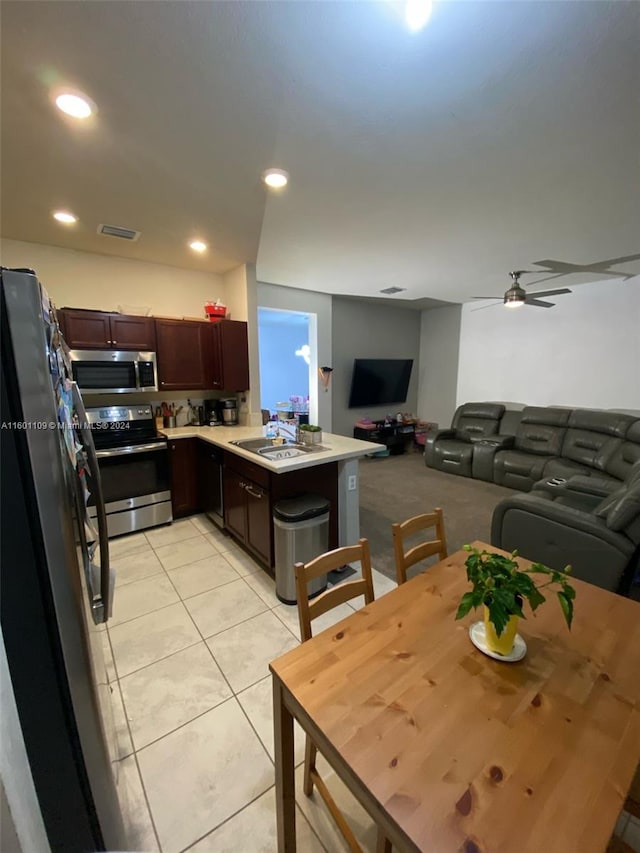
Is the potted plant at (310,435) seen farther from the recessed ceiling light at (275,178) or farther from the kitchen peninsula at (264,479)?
the recessed ceiling light at (275,178)

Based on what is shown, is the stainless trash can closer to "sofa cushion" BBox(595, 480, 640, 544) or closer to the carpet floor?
the carpet floor

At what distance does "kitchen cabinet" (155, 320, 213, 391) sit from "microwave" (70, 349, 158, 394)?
0.13 metres

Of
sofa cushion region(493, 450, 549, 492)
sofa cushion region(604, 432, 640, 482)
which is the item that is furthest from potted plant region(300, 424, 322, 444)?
sofa cushion region(604, 432, 640, 482)

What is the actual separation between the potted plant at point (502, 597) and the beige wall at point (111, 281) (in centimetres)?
365

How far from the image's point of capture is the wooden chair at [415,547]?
4.85 ft

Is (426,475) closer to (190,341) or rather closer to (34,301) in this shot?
(190,341)

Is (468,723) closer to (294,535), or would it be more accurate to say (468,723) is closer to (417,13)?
(294,535)

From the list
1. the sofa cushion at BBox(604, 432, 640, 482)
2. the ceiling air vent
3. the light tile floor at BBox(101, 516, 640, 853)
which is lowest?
the light tile floor at BBox(101, 516, 640, 853)

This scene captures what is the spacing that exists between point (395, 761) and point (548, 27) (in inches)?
86.9

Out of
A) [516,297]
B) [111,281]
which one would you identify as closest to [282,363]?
[111,281]

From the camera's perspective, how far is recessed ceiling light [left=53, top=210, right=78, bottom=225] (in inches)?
99.4

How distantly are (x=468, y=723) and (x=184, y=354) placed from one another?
11.8 ft

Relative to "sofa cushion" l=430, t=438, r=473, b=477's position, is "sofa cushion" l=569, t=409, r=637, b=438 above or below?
above

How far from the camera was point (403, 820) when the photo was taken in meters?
0.66
